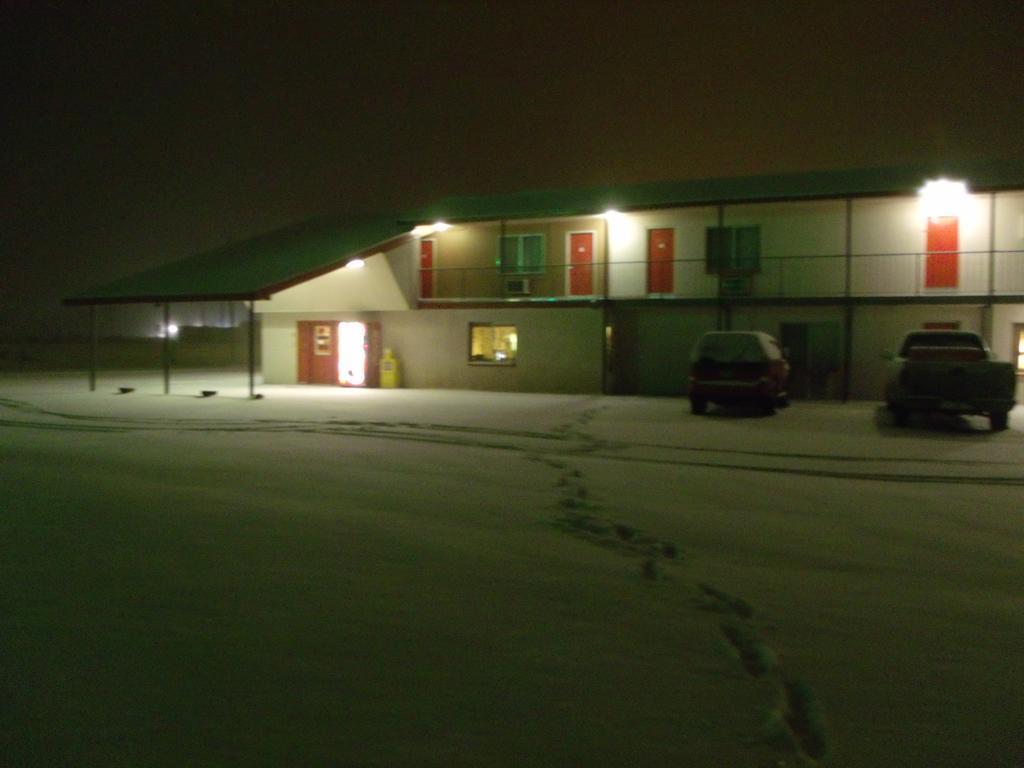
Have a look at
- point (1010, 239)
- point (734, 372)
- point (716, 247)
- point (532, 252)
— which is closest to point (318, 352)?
point (532, 252)

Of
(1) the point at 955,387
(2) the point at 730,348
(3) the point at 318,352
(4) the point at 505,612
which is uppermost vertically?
(2) the point at 730,348

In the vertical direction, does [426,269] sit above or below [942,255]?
below

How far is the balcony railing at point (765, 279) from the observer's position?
80.6 ft

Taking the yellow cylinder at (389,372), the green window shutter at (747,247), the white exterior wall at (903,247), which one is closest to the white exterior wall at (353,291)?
the yellow cylinder at (389,372)

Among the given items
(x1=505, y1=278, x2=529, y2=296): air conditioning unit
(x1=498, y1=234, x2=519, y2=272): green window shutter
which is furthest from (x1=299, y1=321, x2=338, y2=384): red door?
(x1=498, y1=234, x2=519, y2=272): green window shutter

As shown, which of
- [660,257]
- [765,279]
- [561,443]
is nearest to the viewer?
[561,443]

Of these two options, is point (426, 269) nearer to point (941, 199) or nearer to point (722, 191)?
point (722, 191)

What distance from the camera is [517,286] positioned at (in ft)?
95.5

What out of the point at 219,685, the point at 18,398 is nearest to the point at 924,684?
the point at 219,685

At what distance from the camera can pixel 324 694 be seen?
457 cm

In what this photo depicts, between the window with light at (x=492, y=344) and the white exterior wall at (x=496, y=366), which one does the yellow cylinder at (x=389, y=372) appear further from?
the window with light at (x=492, y=344)

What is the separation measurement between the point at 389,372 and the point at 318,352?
350cm

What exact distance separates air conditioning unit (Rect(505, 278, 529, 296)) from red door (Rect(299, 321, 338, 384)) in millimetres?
5890

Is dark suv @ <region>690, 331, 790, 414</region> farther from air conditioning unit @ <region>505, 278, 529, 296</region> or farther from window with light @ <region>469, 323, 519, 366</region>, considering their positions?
air conditioning unit @ <region>505, 278, 529, 296</region>
